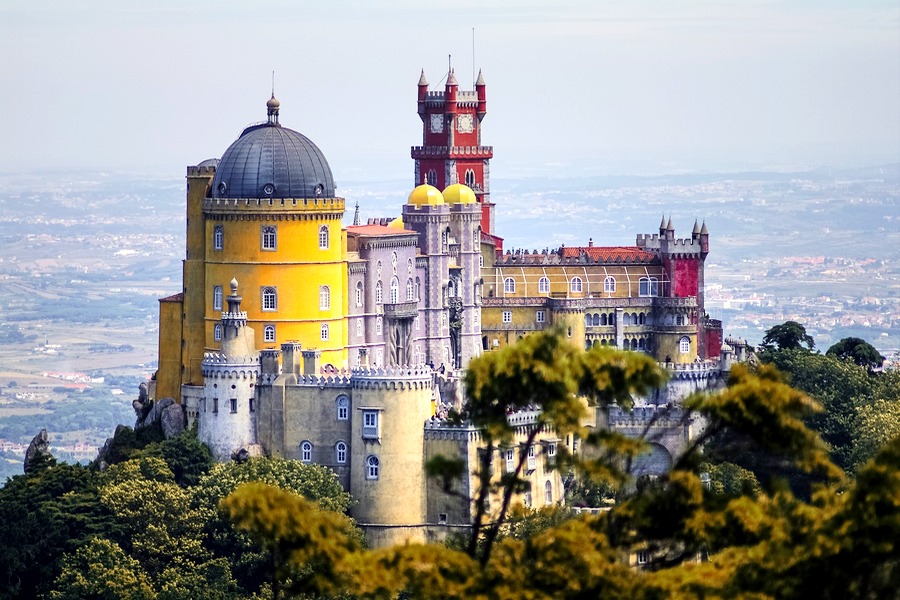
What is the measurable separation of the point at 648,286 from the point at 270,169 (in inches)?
1122

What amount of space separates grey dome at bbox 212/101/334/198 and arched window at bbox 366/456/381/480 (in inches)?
542

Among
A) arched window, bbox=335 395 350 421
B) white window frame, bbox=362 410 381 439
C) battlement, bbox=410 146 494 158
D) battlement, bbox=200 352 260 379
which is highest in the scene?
battlement, bbox=410 146 494 158

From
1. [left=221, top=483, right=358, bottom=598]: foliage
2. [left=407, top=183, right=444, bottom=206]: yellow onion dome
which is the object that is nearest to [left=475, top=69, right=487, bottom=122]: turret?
[left=407, top=183, right=444, bottom=206]: yellow onion dome

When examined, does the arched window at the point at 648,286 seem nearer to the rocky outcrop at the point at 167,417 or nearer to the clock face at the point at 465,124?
the clock face at the point at 465,124

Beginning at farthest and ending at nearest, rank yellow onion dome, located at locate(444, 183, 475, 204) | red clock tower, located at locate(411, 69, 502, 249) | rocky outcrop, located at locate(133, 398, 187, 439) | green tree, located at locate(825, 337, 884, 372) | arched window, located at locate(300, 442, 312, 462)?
green tree, located at locate(825, 337, 884, 372) < red clock tower, located at locate(411, 69, 502, 249) < yellow onion dome, located at locate(444, 183, 475, 204) < rocky outcrop, located at locate(133, 398, 187, 439) < arched window, located at locate(300, 442, 312, 462)

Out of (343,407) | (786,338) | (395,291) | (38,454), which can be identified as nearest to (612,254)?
(395,291)

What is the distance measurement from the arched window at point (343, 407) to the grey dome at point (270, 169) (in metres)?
10.9

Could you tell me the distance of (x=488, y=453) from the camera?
196 ft

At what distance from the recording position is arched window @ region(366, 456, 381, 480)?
4117 inches

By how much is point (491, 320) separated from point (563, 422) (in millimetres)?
71398

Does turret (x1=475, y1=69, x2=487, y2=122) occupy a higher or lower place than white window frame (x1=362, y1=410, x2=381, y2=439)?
higher

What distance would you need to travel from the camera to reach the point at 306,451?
106 meters

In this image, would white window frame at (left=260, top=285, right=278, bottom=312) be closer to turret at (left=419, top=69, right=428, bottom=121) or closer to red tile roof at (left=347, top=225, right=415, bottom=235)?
red tile roof at (left=347, top=225, right=415, bottom=235)

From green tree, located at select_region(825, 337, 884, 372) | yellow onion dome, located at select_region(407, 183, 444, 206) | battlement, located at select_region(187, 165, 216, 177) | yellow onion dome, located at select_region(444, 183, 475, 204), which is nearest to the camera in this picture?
battlement, located at select_region(187, 165, 216, 177)
